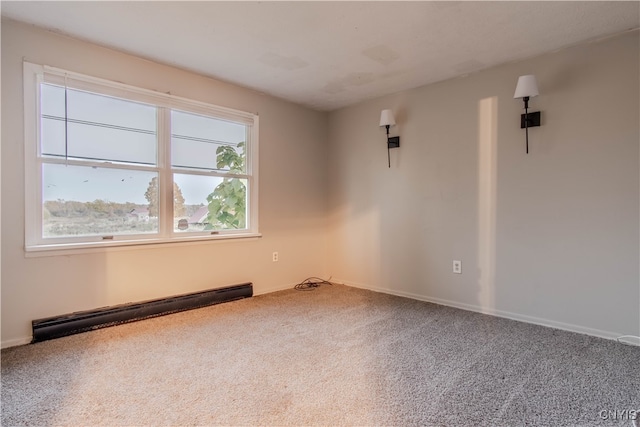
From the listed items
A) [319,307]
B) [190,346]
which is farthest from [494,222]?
[190,346]

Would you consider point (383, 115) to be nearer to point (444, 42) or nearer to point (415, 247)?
point (444, 42)

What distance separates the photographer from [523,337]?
2461 mm

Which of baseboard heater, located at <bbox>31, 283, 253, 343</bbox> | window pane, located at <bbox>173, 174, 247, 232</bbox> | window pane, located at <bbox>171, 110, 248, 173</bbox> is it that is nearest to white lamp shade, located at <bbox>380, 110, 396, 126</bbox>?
window pane, located at <bbox>171, 110, 248, 173</bbox>

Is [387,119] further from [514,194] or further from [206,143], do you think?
[206,143]

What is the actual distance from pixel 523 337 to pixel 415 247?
1317mm

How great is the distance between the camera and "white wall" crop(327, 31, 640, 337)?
2.42m

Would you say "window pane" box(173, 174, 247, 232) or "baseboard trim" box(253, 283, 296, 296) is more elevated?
"window pane" box(173, 174, 247, 232)

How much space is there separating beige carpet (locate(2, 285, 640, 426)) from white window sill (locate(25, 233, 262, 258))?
0.62m

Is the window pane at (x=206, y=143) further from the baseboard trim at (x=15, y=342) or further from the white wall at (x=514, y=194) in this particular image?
the baseboard trim at (x=15, y=342)

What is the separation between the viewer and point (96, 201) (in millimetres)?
2680

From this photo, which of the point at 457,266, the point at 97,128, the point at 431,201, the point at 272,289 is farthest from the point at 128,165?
the point at 457,266

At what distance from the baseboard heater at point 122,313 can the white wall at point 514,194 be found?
170 cm

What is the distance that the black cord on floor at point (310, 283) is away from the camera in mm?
4014

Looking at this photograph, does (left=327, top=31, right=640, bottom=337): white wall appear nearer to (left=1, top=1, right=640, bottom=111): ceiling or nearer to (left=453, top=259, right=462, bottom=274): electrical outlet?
(left=453, top=259, right=462, bottom=274): electrical outlet
